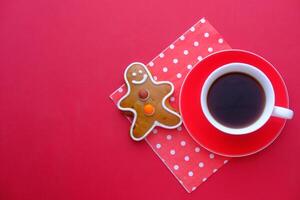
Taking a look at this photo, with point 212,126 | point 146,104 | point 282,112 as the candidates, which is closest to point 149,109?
point 146,104

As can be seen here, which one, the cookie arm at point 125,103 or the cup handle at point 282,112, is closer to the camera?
the cup handle at point 282,112

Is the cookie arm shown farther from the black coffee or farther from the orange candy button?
the black coffee

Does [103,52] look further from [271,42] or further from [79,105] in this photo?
[271,42]

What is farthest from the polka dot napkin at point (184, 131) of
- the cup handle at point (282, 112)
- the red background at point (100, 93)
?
the cup handle at point (282, 112)

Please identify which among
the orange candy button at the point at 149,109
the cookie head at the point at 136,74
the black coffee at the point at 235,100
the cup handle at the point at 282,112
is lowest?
the cup handle at the point at 282,112

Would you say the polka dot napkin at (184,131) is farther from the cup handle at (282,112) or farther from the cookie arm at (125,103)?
the cup handle at (282,112)

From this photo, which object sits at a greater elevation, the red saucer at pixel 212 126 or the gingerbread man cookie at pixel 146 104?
the gingerbread man cookie at pixel 146 104

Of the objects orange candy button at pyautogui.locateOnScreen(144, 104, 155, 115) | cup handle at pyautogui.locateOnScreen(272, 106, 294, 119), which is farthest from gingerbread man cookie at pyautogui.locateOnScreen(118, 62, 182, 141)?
cup handle at pyautogui.locateOnScreen(272, 106, 294, 119)
